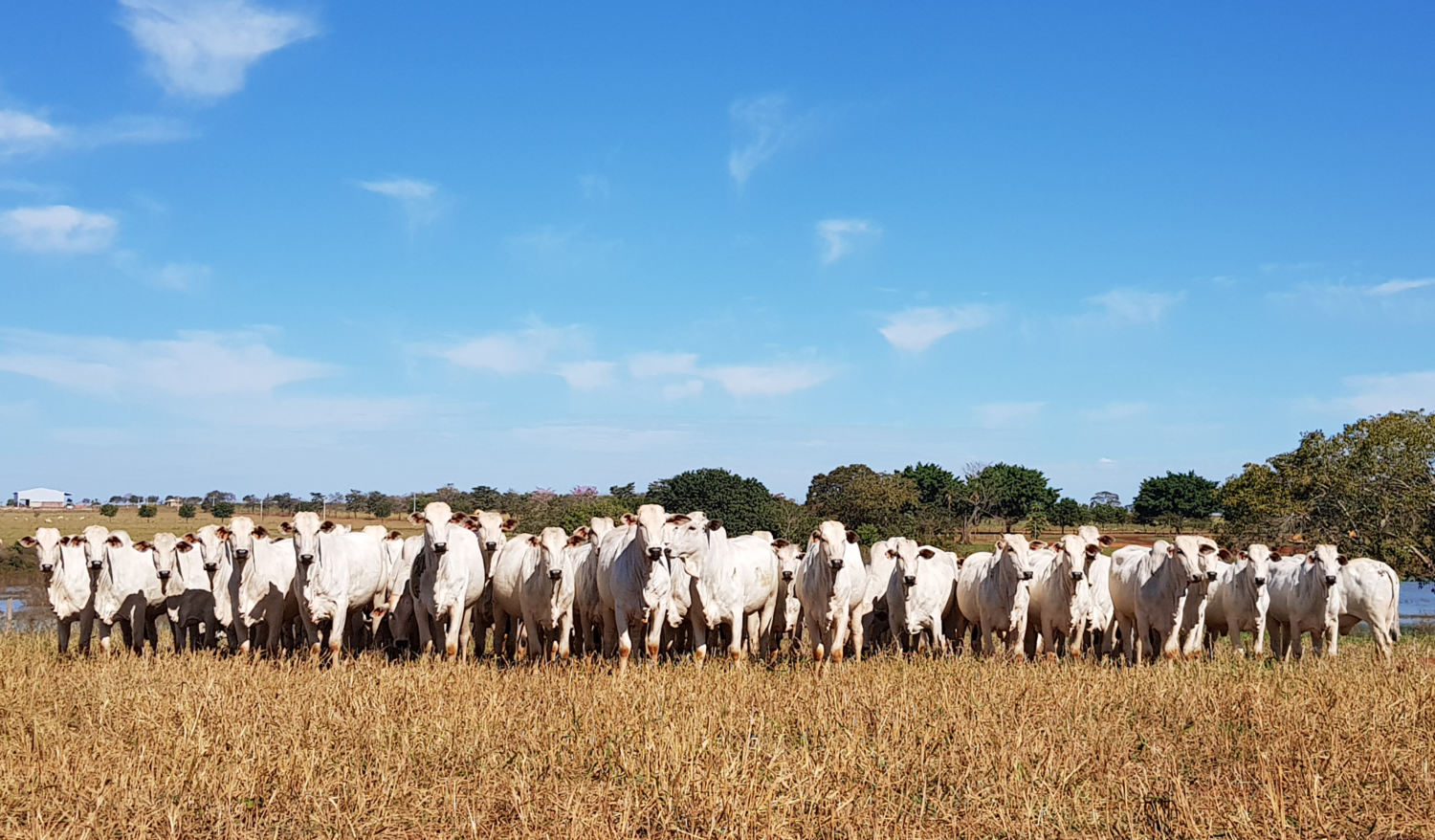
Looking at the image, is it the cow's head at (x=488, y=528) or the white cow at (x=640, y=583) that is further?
the cow's head at (x=488, y=528)

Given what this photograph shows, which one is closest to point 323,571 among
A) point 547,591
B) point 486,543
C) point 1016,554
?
point 486,543

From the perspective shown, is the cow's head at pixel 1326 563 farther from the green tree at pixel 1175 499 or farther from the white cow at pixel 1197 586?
the green tree at pixel 1175 499

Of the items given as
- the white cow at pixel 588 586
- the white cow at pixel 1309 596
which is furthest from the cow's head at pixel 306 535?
the white cow at pixel 1309 596

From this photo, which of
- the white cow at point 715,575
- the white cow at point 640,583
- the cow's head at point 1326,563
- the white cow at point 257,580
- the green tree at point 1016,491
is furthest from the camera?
the green tree at point 1016,491

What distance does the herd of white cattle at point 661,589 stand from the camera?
16109 mm

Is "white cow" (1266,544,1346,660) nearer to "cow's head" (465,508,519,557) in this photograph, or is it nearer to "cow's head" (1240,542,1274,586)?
"cow's head" (1240,542,1274,586)

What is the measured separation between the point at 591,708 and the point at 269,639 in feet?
29.5

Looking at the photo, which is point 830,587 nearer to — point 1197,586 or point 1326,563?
point 1197,586

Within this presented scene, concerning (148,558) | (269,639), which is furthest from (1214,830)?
(148,558)

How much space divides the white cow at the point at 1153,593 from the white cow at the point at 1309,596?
2.47 m

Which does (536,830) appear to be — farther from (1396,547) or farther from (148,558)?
(1396,547)

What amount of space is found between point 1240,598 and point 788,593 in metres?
8.23

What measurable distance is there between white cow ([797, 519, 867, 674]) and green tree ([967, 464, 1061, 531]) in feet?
249

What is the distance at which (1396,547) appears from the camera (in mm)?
34531
